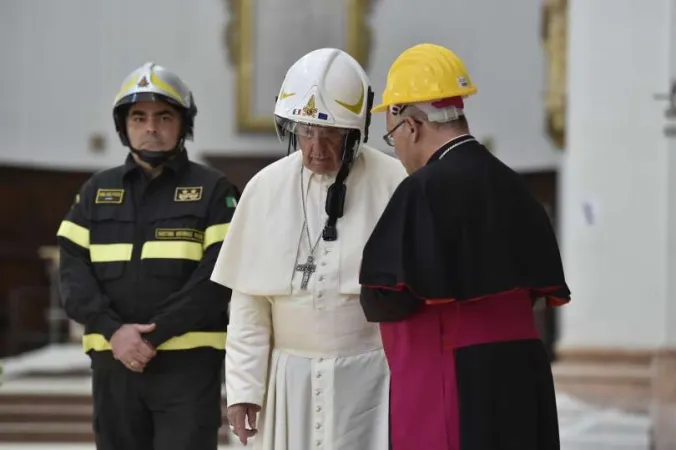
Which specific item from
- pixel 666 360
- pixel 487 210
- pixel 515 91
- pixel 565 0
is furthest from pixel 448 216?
pixel 515 91

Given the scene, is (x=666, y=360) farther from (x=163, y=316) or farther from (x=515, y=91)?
(x=515, y=91)

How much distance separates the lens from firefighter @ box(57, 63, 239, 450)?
10.8ft

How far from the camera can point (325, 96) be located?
2.90 meters

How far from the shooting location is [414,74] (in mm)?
2674

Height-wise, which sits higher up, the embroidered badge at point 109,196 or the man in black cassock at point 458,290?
the embroidered badge at point 109,196

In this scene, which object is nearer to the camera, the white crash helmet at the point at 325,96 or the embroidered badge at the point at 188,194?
the white crash helmet at the point at 325,96

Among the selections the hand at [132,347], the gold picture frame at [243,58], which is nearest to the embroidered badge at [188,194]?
the hand at [132,347]

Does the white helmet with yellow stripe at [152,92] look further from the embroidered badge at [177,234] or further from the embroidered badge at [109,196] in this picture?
the embroidered badge at [177,234]

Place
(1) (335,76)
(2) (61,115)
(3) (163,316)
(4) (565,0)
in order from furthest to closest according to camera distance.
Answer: (2) (61,115) < (4) (565,0) < (3) (163,316) < (1) (335,76)

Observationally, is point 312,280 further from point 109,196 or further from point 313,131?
point 109,196

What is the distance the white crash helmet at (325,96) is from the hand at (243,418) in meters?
0.70

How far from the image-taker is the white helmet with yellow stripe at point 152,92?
135 inches

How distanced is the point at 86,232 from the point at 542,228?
4.77ft

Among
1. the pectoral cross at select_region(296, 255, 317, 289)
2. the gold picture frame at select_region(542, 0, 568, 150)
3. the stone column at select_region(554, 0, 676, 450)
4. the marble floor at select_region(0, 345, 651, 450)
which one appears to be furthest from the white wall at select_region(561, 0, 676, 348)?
the pectoral cross at select_region(296, 255, 317, 289)
